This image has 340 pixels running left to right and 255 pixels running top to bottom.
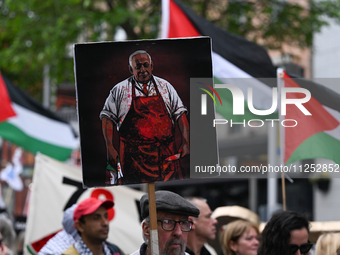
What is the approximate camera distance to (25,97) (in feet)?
33.1

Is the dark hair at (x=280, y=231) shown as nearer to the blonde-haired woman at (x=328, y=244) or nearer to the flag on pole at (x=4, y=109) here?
the blonde-haired woman at (x=328, y=244)

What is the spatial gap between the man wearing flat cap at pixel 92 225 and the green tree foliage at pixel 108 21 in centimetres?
631

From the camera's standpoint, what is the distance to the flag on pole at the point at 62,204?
20.8 feet

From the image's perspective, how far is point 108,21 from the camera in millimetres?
10766

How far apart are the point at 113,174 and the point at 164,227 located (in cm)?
41

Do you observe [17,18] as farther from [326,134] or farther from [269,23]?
[326,134]

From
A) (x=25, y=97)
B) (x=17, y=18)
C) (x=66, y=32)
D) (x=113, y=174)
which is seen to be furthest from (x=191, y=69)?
(x=17, y=18)

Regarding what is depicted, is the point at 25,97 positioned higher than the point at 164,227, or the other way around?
the point at 25,97

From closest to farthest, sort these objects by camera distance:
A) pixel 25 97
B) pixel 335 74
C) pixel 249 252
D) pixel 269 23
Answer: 1. pixel 249 252
2. pixel 25 97
3. pixel 269 23
4. pixel 335 74

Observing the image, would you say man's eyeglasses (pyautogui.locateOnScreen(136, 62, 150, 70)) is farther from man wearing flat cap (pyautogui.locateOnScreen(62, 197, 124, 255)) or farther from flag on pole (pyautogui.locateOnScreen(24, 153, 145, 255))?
flag on pole (pyautogui.locateOnScreen(24, 153, 145, 255))

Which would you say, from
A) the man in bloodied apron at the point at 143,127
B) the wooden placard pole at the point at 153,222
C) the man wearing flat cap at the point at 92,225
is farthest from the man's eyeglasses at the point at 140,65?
the man wearing flat cap at the point at 92,225

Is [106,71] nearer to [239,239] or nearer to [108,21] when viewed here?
[239,239]

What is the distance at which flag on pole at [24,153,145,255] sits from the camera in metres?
6.34

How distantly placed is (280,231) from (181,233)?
2.93 ft
